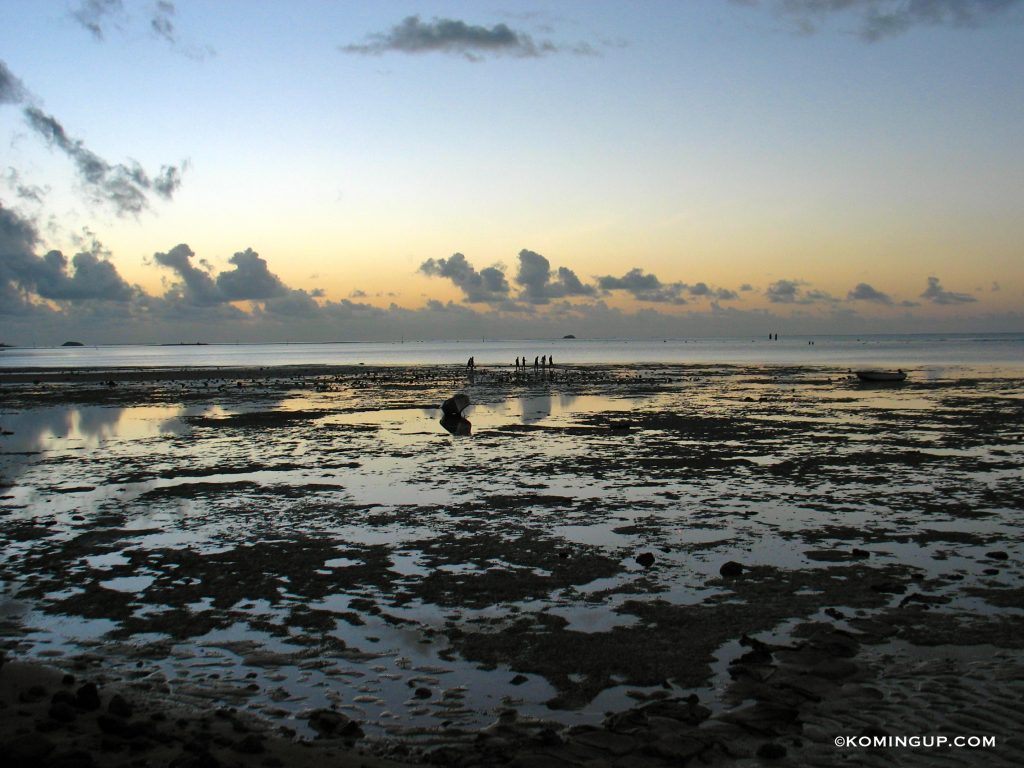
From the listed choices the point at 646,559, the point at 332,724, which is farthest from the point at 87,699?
the point at 646,559

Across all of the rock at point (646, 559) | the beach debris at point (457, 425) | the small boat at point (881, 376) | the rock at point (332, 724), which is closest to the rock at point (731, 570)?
the rock at point (646, 559)

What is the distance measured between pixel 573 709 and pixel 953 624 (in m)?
5.36

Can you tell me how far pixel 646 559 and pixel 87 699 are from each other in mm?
8328

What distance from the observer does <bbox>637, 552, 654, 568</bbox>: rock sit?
492 inches

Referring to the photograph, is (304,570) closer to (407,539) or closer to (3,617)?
(407,539)

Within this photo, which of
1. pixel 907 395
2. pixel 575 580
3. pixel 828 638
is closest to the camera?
pixel 828 638

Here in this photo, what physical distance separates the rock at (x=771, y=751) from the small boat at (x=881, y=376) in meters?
56.8

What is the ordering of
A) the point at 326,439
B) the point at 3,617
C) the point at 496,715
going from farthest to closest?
the point at 326,439
the point at 3,617
the point at 496,715

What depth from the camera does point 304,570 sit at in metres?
12.5

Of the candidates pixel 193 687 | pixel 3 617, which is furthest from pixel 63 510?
pixel 193 687

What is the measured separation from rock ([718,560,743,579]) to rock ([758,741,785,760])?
17.4ft

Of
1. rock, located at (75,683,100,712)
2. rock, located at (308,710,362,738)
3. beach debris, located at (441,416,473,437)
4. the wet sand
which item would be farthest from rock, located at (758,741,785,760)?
beach debris, located at (441,416,473,437)

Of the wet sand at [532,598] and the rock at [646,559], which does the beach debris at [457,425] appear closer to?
the wet sand at [532,598]

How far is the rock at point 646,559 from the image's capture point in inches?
492
